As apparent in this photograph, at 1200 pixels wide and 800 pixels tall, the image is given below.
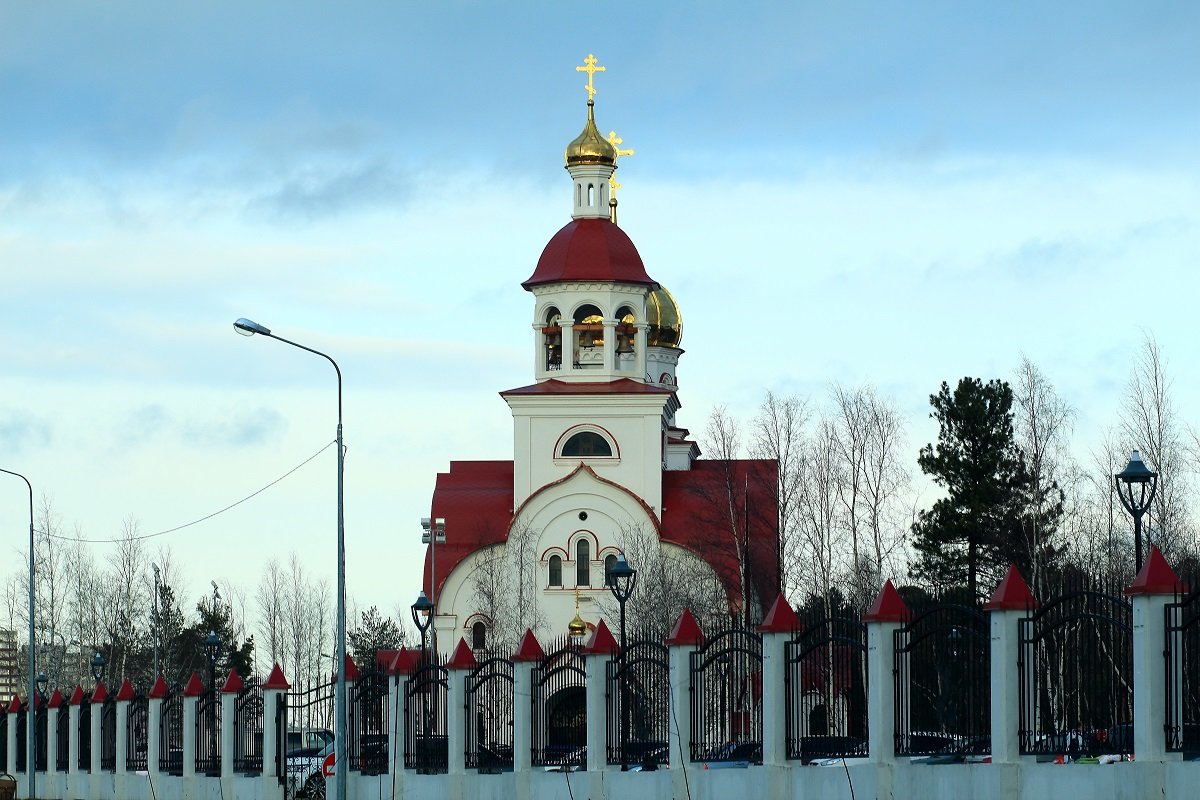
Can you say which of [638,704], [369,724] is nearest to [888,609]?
[638,704]

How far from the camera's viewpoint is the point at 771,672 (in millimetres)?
21250

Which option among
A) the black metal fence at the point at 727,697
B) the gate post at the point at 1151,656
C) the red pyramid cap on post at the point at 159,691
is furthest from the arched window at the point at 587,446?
the gate post at the point at 1151,656

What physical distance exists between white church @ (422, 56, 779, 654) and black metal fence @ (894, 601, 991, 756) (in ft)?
123

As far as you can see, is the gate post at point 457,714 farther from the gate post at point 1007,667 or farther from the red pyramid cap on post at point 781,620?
the gate post at point 1007,667

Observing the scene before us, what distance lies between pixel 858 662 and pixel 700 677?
237 centimetres

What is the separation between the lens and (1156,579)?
16.8 m

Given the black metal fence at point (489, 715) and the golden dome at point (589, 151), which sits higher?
the golden dome at point (589, 151)

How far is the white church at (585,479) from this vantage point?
58.3m

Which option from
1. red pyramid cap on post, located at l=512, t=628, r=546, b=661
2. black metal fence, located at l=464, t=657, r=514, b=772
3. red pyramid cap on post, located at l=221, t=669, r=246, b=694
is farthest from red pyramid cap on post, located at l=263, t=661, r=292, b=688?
red pyramid cap on post, located at l=512, t=628, r=546, b=661

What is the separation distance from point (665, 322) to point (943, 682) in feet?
171

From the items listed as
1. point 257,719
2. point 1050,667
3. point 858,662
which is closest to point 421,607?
point 257,719

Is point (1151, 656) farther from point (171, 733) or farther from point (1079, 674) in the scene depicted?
point (171, 733)

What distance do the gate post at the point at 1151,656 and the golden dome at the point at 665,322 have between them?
53562 mm

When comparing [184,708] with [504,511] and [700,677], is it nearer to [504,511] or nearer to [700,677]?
[700,677]
